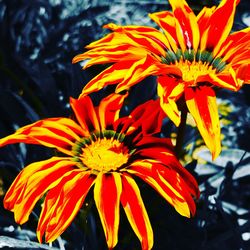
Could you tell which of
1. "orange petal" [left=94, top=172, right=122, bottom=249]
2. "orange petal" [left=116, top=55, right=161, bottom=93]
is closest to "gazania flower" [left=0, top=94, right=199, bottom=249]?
"orange petal" [left=94, top=172, right=122, bottom=249]

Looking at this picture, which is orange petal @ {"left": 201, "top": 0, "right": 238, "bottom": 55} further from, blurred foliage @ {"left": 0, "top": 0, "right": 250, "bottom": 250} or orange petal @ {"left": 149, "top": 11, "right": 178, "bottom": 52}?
blurred foliage @ {"left": 0, "top": 0, "right": 250, "bottom": 250}

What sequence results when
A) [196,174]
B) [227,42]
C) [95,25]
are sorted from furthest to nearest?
[95,25] < [196,174] < [227,42]

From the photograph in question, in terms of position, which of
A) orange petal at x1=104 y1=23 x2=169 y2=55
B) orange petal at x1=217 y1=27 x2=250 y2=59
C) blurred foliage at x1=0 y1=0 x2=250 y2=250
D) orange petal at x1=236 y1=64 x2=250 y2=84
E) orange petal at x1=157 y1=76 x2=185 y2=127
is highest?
orange petal at x1=104 y1=23 x2=169 y2=55

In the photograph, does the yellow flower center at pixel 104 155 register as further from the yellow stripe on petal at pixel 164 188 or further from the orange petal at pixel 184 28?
the orange petal at pixel 184 28

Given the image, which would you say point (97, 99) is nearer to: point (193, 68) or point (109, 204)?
point (193, 68)

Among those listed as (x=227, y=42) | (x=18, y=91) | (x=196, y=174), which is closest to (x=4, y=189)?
(x=18, y=91)

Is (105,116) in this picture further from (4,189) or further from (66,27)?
(66,27)

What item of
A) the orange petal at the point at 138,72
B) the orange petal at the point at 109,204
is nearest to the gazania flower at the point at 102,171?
the orange petal at the point at 109,204
